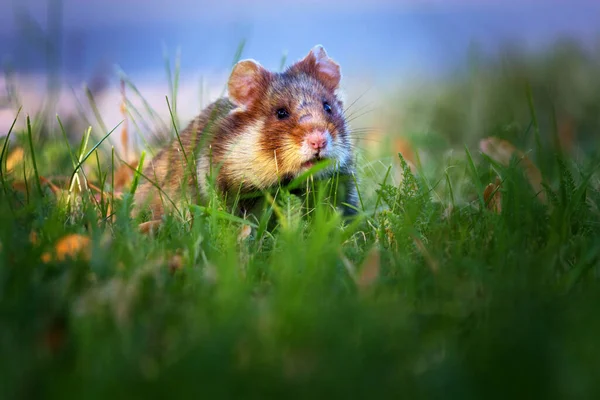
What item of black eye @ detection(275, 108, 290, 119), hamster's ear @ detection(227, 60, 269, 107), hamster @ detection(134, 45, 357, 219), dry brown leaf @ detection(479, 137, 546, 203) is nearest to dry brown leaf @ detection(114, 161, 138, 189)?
hamster @ detection(134, 45, 357, 219)

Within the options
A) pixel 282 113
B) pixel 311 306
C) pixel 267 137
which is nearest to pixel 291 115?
pixel 282 113

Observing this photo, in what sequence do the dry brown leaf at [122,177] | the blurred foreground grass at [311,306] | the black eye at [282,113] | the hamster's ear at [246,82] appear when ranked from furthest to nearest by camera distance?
the dry brown leaf at [122,177], the hamster's ear at [246,82], the black eye at [282,113], the blurred foreground grass at [311,306]

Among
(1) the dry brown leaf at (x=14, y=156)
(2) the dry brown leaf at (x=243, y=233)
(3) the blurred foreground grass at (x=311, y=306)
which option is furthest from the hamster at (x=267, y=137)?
(1) the dry brown leaf at (x=14, y=156)

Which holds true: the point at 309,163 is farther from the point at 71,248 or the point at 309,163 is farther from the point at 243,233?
the point at 71,248

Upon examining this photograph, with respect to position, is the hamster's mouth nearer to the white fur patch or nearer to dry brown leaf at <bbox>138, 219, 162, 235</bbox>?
the white fur patch

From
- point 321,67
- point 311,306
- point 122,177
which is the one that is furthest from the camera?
point 122,177

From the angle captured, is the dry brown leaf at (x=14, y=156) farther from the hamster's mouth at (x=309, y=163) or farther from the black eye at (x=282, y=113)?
the hamster's mouth at (x=309, y=163)

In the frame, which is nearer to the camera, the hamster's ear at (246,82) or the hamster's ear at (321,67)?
the hamster's ear at (246,82)
